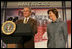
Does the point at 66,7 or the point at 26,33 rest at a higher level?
the point at 66,7

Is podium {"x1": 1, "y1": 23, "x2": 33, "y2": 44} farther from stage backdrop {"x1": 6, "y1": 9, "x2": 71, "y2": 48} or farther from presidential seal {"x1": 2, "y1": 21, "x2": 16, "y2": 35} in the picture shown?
stage backdrop {"x1": 6, "y1": 9, "x2": 71, "y2": 48}

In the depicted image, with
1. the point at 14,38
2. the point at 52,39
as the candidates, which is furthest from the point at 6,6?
the point at 14,38

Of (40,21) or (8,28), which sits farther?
(40,21)

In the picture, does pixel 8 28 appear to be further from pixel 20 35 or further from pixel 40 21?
pixel 40 21

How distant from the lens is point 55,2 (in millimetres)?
4641

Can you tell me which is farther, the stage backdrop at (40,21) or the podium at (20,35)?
the stage backdrop at (40,21)

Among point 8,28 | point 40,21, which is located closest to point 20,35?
point 8,28

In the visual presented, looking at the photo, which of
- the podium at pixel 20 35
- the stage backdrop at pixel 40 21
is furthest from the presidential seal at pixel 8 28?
the stage backdrop at pixel 40 21

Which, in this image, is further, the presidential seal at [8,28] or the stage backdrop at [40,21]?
the stage backdrop at [40,21]

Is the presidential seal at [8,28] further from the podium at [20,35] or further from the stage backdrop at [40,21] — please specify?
the stage backdrop at [40,21]

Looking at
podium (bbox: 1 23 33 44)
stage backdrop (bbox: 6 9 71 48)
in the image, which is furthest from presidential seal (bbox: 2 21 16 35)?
stage backdrop (bbox: 6 9 71 48)

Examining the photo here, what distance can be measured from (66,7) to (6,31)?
3.73m

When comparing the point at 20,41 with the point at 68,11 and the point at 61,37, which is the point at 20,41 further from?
the point at 68,11

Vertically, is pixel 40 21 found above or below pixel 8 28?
above
